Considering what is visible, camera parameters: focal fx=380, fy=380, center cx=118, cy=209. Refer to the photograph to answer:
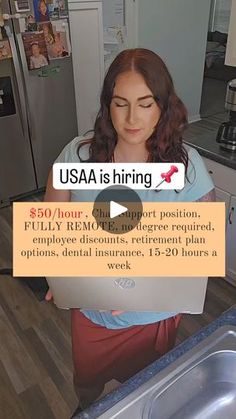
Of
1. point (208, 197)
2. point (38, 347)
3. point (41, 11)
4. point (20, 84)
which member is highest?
point (41, 11)

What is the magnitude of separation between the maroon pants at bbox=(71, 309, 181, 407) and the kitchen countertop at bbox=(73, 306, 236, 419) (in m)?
0.25

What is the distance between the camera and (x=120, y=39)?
9.69 feet

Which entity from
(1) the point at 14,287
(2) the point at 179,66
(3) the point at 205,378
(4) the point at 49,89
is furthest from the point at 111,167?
(2) the point at 179,66

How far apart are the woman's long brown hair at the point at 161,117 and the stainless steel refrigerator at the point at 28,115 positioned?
1.75 metres

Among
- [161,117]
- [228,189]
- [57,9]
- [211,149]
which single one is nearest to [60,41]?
[57,9]

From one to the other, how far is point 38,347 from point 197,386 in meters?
1.15

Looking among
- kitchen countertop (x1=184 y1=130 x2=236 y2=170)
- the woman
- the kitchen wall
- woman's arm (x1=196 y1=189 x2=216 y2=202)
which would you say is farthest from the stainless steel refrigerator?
woman's arm (x1=196 y1=189 x2=216 y2=202)

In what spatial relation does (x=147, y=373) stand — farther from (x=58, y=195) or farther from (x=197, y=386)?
(x=58, y=195)

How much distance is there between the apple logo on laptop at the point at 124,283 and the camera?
0.74 meters

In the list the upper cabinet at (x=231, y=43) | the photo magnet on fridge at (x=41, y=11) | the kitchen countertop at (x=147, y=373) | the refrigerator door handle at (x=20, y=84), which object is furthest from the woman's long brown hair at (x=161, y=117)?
the photo magnet on fridge at (x=41, y=11)

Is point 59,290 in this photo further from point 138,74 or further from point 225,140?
point 225,140

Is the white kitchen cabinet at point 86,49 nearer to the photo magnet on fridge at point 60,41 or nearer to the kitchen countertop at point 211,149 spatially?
the photo magnet on fridge at point 60,41

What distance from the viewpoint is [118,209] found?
663 mm

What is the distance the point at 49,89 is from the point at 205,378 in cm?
226
